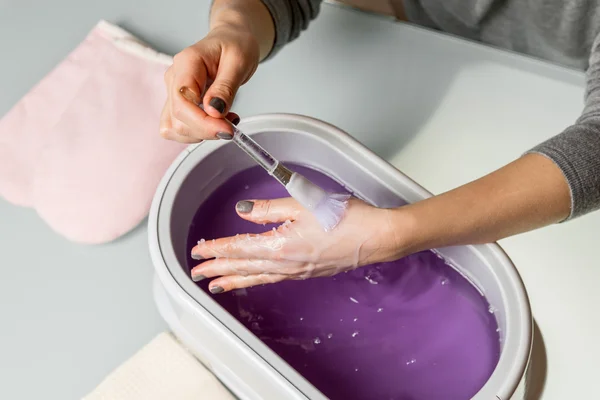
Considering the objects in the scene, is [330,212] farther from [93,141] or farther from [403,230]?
[93,141]

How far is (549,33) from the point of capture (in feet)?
2.49

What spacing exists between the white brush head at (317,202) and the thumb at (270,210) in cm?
2

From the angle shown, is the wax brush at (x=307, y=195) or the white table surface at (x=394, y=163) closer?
the wax brush at (x=307, y=195)

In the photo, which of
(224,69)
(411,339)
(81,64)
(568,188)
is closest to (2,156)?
(81,64)

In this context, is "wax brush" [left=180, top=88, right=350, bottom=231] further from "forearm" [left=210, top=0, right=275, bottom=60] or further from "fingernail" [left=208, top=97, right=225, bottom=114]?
"forearm" [left=210, top=0, right=275, bottom=60]

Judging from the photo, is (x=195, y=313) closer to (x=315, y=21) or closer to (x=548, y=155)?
(x=548, y=155)

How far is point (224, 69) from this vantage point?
0.56 m

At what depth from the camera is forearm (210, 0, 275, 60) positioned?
0.64 meters

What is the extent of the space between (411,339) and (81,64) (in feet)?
2.22

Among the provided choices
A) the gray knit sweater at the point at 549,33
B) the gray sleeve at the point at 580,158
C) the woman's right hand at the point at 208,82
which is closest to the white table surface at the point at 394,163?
the gray knit sweater at the point at 549,33

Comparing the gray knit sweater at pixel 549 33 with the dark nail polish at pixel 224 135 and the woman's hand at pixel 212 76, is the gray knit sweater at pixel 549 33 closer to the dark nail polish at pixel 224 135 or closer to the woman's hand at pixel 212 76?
the woman's hand at pixel 212 76

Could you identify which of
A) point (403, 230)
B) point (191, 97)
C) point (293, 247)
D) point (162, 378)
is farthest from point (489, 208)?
point (162, 378)

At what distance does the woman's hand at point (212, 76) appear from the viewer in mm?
503

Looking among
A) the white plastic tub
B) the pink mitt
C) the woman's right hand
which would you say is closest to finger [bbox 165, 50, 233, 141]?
the woman's right hand
